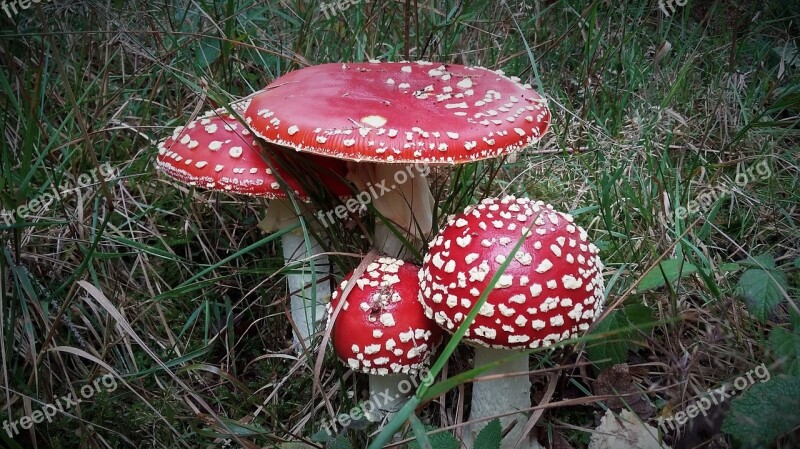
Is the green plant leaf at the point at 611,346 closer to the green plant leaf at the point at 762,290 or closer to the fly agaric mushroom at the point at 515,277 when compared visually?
the fly agaric mushroom at the point at 515,277

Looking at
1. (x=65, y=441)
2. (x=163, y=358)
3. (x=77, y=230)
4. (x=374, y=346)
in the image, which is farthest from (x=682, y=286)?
(x=77, y=230)

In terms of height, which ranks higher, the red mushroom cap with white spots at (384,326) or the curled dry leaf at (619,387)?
the red mushroom cap with white spots at (384,326)

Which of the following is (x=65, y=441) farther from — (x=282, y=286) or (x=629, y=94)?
(x=629, y=94)

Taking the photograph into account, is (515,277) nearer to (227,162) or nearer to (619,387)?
(619,387)

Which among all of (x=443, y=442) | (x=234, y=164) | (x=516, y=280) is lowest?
(x=443, y=442)

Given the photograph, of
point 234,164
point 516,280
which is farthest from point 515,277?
point 234,164

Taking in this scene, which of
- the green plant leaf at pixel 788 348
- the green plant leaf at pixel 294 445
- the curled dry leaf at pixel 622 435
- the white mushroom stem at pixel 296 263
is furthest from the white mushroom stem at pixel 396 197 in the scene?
the green plant leaf at pixel 788 348
